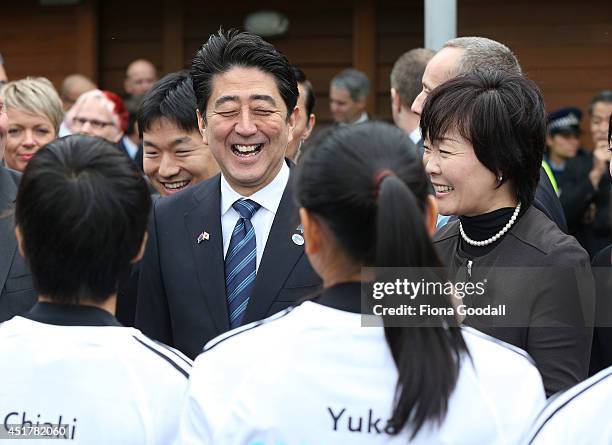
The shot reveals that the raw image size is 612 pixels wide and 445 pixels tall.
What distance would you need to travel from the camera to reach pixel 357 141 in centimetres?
206

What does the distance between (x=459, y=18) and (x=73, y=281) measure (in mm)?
6458

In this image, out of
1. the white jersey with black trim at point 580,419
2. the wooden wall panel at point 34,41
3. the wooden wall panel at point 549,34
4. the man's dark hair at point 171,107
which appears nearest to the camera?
the white jersey with black trim at point 580,419

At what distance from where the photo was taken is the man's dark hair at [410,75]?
17.4ft

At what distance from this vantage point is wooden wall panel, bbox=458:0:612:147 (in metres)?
8.15

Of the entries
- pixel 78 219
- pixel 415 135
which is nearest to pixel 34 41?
pixel 415 135

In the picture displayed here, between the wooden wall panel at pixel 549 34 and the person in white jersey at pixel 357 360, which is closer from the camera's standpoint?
the person in white jersey at pixel 357 360

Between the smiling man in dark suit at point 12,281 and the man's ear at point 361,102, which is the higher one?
the man's ear at point 361,102

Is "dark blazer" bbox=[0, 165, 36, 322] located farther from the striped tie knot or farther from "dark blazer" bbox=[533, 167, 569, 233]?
"dark blazer" bbox=[533, 167, 569, 233]

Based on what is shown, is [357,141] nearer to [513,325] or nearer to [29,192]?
[29,192]

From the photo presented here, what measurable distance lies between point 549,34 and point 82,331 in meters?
6.66

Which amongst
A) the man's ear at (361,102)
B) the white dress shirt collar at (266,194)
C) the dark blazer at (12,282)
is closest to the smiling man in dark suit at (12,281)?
the dark blazer at (12,282)

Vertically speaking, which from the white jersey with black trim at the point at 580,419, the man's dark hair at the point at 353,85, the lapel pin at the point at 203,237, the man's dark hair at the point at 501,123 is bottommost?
the white jersey with black trim at the point at 580,419

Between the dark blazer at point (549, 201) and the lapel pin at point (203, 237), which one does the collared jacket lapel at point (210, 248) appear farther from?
the dark blazer at point (549, 201)

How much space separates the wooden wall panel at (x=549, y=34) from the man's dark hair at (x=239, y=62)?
4.87m
